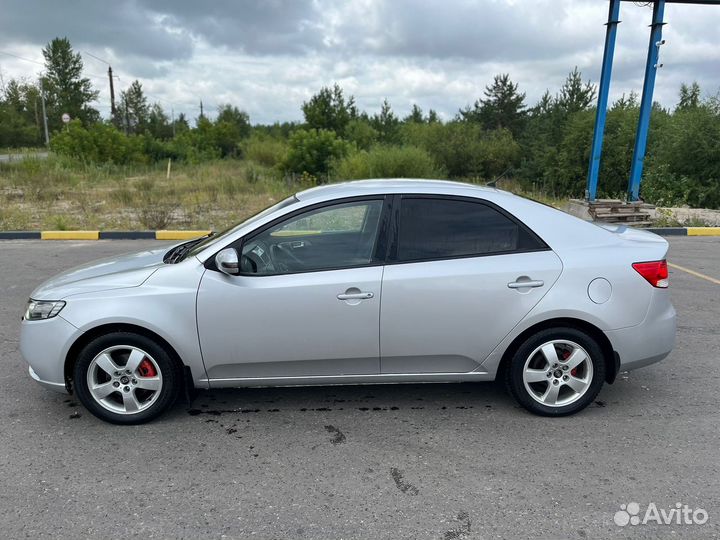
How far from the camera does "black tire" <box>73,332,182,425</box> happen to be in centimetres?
355

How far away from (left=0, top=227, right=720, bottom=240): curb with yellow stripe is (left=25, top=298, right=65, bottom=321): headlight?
8457 millimetres

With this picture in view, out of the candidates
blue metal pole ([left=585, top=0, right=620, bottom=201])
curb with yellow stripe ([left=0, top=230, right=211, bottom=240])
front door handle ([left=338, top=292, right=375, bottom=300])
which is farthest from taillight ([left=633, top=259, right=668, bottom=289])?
blue metal pole ([left=585, top=0, right=620, bottom=201])

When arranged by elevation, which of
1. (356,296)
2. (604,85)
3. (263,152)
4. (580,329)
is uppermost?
(604,85)

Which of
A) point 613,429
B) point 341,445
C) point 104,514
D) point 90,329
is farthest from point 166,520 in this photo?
point 613,429

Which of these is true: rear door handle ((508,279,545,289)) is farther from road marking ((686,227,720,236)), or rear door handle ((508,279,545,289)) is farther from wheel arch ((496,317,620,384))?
road marking ((686,227,720,236))

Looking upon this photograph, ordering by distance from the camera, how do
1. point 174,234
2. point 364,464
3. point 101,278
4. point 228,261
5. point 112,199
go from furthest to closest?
point 112,199 < point 174,234 < point 101,278 < point 228,261 < point 364,464

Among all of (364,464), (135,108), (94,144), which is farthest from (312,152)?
(135,108)

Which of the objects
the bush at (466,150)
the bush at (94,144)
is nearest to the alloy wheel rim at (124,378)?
the bush at (94,144)

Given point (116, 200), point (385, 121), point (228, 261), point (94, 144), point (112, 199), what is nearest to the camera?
point (228, 261)

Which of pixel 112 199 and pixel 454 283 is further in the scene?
pixel 112 199

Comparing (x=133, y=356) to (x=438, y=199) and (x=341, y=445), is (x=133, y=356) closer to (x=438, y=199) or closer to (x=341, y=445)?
(x=341, y=445)

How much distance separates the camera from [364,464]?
3.26 meters

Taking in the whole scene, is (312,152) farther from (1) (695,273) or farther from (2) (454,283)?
(2) (454,283)

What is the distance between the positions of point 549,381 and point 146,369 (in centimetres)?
258
